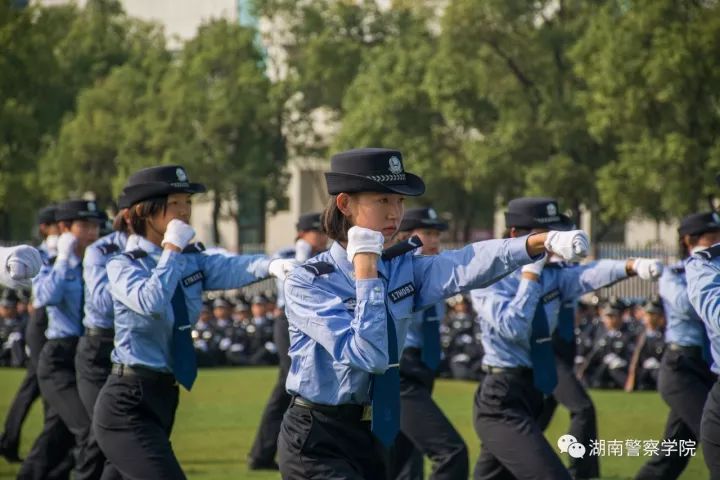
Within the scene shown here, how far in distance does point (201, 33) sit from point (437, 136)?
9107 millimetres

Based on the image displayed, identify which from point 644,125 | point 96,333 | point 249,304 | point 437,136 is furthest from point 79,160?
point 96,333

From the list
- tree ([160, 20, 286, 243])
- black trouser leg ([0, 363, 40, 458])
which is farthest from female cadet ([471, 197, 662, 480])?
tree ([160, 20, 286, 243])

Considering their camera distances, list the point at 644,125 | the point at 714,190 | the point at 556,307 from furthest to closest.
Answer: the point at 644,125
the point at 714,190
the point at 556,307

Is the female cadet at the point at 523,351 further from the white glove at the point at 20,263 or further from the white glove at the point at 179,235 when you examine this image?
the white glove at the point at 20,263

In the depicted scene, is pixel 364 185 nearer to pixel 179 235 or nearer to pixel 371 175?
pixel 371 175

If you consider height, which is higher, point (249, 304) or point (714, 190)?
point (714, 190)

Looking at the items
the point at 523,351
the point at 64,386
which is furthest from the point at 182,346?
the point at 64,386

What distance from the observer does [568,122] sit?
2928 centimetres

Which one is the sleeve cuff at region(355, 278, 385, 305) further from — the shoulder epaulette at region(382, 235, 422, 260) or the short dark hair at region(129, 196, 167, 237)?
the short dark hair at region(129, 196, 167, 237)

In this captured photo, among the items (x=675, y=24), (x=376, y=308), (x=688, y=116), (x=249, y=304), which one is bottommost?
(x=249, y=304)

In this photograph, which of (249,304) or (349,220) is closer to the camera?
(349,220)

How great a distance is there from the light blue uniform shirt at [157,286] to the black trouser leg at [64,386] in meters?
2.33

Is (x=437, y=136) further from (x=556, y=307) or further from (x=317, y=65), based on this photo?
(x=556, y=307)

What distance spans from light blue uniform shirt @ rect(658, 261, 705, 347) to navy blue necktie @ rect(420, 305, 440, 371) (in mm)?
1671
